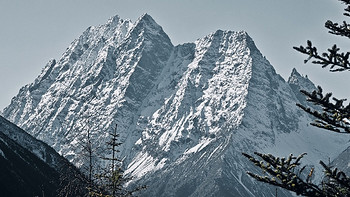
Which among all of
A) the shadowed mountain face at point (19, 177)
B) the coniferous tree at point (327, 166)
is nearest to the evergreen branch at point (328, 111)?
the coniferous tree at point (327, 166)

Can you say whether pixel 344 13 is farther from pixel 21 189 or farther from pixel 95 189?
pixel 21 189

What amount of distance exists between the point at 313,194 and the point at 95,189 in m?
12.8

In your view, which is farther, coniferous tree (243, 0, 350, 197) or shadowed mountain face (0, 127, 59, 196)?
shadowed mountain face (0, 127, 59, 196)

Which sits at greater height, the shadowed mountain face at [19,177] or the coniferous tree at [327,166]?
the shadowed mountain face at [19,177]

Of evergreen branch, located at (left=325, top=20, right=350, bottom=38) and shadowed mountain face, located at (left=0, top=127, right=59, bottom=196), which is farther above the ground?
shadowed mountain face, located at (left=0, top=127, right=59, bottom=196)

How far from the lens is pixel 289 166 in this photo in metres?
13.4

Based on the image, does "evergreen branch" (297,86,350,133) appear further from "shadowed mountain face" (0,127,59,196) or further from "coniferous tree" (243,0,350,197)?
"shadowed mountain face" (0,127,59,196)

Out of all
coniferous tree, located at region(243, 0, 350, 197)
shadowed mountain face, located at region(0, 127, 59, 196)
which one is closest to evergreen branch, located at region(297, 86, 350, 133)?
coniferous tree, located at region(243, 0, 350, 197)

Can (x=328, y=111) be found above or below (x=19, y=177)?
below

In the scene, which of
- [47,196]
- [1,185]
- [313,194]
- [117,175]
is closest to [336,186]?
[313,194]

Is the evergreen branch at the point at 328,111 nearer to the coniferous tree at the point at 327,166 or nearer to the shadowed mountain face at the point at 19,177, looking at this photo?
the coniferous tree at the point at 327,166

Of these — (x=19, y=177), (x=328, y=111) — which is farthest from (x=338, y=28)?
(x=19, y=177)

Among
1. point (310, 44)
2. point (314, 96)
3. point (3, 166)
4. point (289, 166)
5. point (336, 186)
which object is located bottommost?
point (336, 186)

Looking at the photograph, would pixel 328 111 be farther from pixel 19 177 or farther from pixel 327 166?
pixel 19 177
